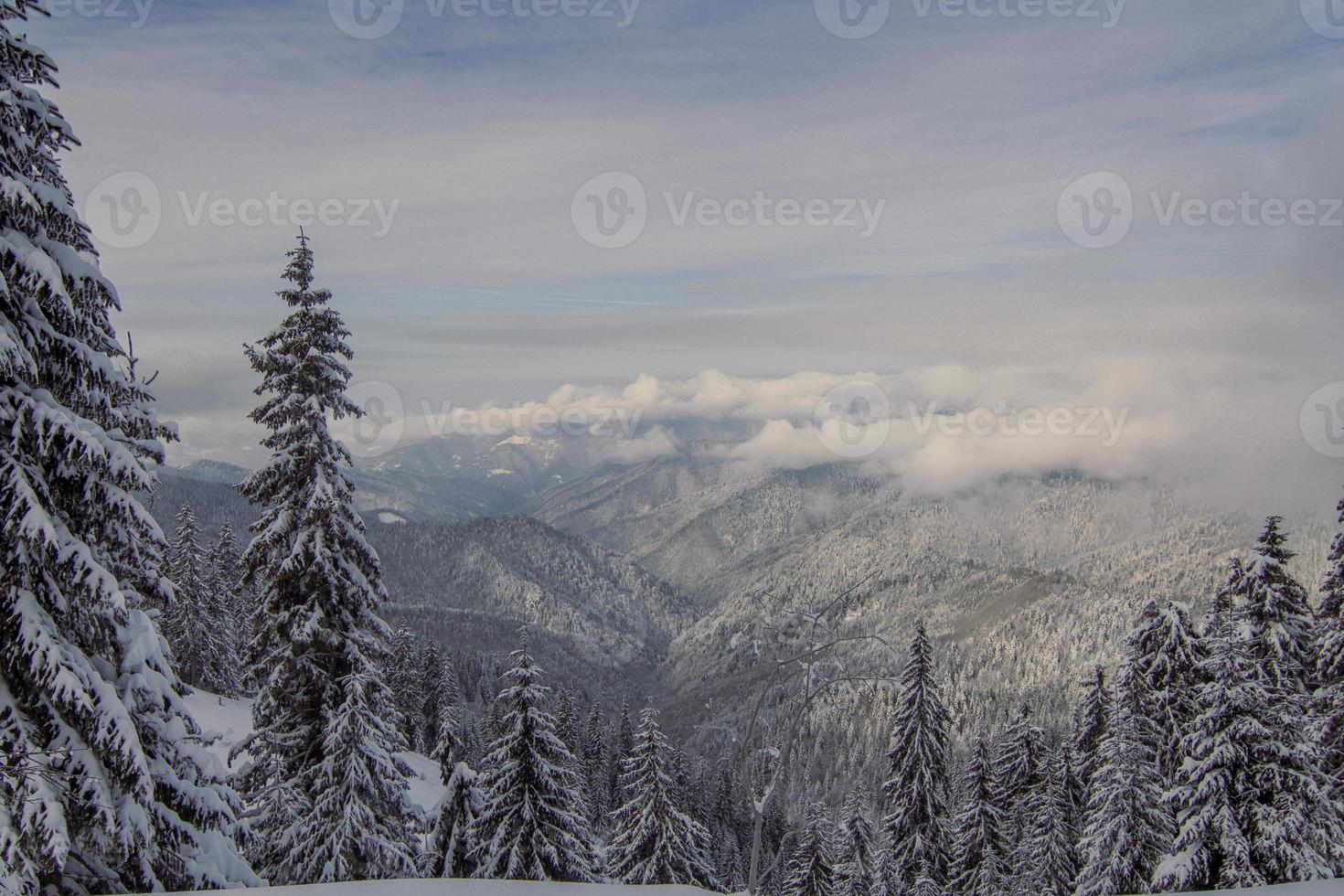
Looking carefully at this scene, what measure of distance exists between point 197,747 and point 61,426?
15.5 ft

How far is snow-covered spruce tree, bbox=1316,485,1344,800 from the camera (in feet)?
56.0

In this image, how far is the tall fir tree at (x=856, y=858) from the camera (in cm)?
3366

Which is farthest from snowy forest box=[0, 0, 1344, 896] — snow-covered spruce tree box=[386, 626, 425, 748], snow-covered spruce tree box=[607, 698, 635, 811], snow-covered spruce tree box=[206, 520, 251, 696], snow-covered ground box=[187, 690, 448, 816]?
snow-covered spruce tree box=[206, 520, 251, 696]

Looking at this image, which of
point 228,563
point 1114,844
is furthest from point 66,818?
point 228,563

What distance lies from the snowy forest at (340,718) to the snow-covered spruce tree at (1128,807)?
9 cm

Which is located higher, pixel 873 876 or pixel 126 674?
pixel 126 674

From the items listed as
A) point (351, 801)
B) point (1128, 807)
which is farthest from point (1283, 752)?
point (351, 801)

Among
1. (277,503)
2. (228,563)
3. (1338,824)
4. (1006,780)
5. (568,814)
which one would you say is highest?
(277,503)

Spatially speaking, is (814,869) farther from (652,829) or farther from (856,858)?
(652,829)

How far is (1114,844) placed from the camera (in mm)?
22141

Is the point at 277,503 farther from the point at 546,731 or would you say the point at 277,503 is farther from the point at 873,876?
the point at 873,876

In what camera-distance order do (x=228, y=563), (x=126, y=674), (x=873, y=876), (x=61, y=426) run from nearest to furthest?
(x=61, y=426) < (x=126, y=674) < (x=873, y=876) < (x=228, y=563)

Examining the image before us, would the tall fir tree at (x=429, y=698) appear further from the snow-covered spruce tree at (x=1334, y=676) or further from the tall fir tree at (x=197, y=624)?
the snow-covered spruce tree at (x=1334, y=676)

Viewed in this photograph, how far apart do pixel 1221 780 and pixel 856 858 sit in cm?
2249
